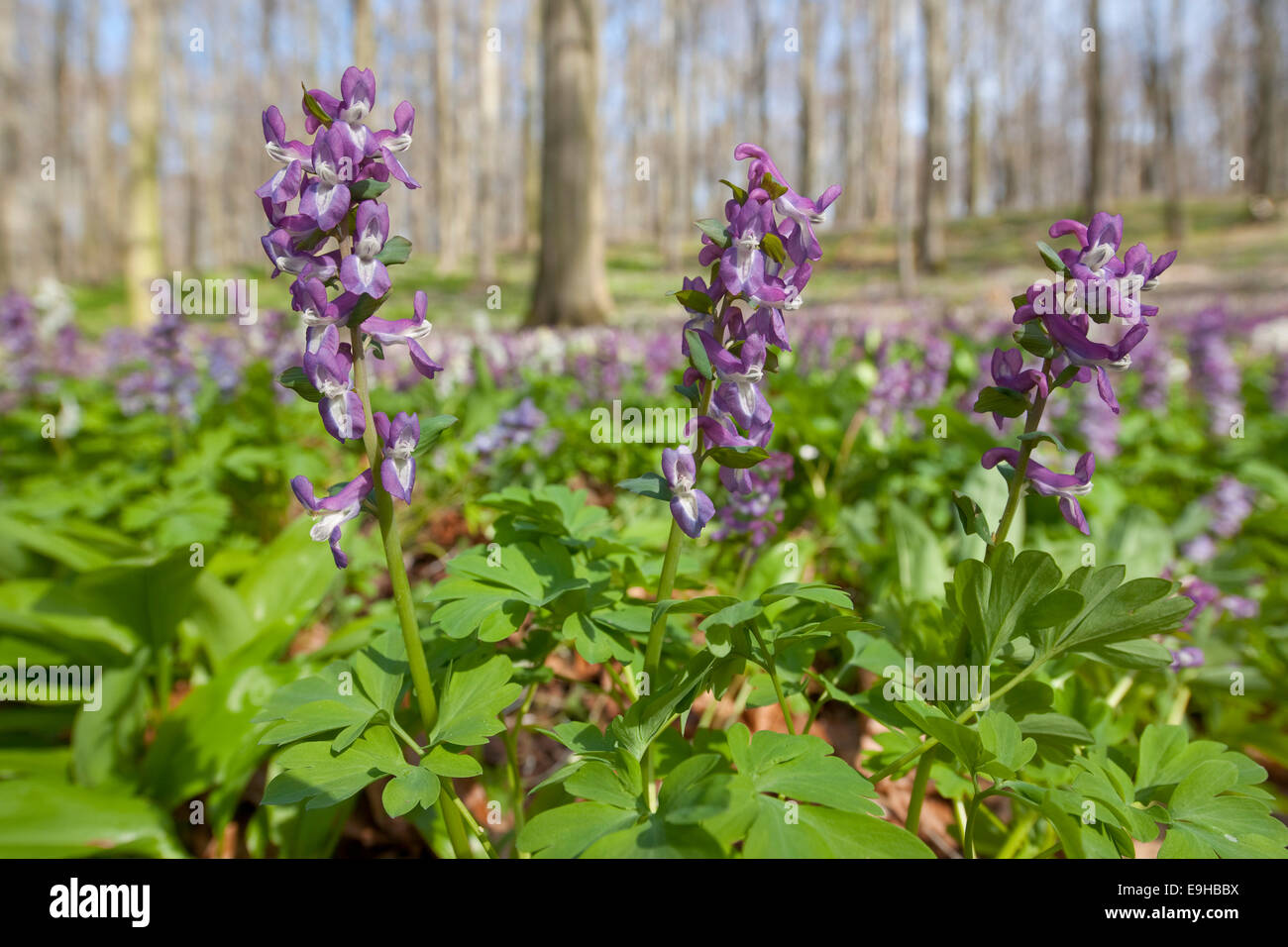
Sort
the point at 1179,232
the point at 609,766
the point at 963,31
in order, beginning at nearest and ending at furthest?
1. the point at 609,766
2. the point at 1179,232
3. the point at 963,31

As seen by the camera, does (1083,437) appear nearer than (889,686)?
No

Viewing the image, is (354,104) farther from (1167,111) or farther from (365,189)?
(1167,111)

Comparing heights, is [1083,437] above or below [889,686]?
above

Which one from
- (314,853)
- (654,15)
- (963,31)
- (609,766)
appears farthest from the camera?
(963,31)

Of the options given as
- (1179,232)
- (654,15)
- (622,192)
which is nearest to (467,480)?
(1179,232)

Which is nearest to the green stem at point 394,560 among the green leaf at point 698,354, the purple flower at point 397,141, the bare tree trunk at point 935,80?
the purple flower at point 397,141

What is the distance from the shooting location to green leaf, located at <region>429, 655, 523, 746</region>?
1.13m

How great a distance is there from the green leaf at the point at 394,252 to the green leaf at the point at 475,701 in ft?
2.04

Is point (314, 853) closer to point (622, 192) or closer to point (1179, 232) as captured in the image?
point (1179, 232)

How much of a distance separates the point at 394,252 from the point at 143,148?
49.4 feet

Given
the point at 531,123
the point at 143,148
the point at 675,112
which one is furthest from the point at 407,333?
the point at 531,123

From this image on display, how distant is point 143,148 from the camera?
42.5 feet
